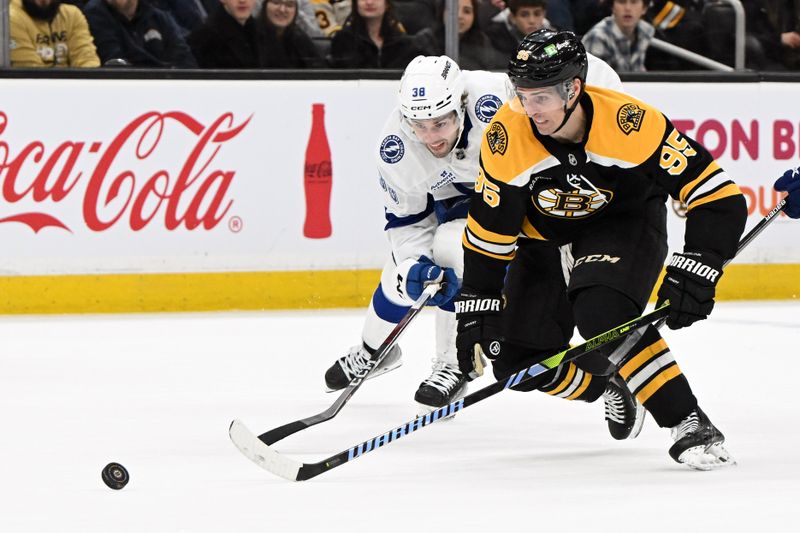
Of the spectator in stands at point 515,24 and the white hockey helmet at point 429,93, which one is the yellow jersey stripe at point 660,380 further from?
→ the spectator in stands at point 515,24

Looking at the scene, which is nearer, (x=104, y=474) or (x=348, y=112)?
Answer: (x=104, y=474)

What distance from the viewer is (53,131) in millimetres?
5859

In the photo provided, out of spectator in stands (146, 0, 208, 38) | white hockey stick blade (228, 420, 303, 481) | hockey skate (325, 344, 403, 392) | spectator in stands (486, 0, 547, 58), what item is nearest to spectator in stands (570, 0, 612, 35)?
spectator in stands (486, 0, 547, 58)

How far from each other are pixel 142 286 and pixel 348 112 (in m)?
1.13

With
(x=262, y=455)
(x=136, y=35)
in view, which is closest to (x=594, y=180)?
(x=262, y=455)

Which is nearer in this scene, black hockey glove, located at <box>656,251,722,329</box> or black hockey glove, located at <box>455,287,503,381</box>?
black hockey glove, located at <box>656,251,722,329</box>

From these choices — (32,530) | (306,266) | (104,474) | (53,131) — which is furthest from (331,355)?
(32,530)

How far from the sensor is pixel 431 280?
367 cm

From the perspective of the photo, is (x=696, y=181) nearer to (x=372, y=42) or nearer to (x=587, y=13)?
(x=372, y=42)

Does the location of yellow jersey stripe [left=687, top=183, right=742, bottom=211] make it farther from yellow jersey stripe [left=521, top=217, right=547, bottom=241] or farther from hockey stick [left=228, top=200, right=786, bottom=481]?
yellow jersey stripe [left=521, top=217, right=547, bottom=241]

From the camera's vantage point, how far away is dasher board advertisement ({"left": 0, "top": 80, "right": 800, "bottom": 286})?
586 centimetres

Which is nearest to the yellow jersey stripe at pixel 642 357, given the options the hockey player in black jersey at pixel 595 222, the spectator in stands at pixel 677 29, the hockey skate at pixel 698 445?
the hockey player in black jersey at pixel 595 222

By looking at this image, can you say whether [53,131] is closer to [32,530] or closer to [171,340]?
[171,340]

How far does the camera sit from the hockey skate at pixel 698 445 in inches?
114
